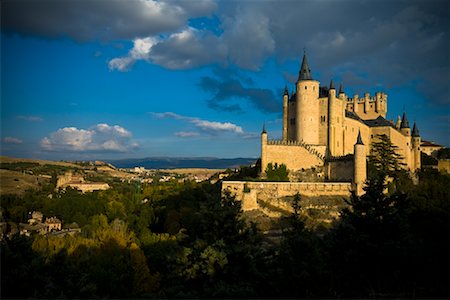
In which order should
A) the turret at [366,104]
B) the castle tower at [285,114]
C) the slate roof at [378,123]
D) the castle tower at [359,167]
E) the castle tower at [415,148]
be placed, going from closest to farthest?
1. the castle tower at [359,167]
2. the castle tower at [285,114]
3. the slate roof at [378,123]
4. the castle tower at [415,148]
5. the turret at [366,104]

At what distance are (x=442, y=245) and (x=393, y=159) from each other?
3309cm

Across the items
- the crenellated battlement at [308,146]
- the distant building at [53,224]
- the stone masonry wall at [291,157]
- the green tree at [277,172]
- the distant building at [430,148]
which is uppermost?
the distant building at [430,148]

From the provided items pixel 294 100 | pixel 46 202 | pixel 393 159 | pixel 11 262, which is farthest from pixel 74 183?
pixel 11 262

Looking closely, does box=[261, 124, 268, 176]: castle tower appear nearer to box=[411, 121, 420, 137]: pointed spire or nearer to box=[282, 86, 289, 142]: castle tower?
box=[282, 86, 289, 142]: castle tower

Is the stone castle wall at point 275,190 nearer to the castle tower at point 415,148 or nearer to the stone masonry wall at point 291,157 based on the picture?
the stone masonry wall at point 291,157

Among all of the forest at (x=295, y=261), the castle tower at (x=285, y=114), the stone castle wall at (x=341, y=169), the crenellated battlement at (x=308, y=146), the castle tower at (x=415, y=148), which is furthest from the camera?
the castle tower at (x=415, y=148)

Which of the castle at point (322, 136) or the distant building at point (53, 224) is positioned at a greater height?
the castle at point (322, 136)

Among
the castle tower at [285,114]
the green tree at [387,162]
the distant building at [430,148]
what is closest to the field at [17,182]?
the castle tower at [285,114]

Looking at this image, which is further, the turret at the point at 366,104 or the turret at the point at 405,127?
the turret at the point at 366,104

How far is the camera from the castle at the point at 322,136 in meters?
42.5

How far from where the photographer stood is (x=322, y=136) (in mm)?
46719

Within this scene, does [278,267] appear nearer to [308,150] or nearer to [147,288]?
[147,288]

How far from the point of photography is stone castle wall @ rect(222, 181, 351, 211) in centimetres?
3716

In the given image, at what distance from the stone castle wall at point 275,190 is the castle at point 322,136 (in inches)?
86.7
